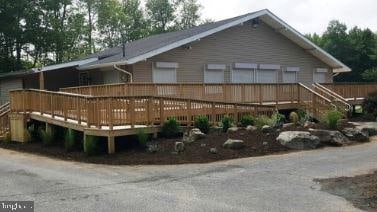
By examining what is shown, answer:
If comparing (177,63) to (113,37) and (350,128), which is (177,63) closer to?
(350,128)

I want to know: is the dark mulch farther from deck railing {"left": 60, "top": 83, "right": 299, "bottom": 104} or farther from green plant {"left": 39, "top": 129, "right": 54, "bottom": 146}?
green plant {"left": 39, "top": 129, "right": 54, "bottom": 146}

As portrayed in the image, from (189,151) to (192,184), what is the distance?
382 centimetres

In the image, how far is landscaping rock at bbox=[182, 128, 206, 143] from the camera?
14.7m

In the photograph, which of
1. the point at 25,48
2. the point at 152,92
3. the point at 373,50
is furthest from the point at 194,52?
the point at 373,50

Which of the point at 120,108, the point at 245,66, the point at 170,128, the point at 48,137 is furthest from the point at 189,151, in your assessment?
the point at 245,66

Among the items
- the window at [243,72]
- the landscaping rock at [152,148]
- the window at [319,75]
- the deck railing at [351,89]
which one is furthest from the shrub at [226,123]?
the window at [319,75]

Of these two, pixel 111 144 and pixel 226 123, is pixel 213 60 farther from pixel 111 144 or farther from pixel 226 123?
pixel 111 144

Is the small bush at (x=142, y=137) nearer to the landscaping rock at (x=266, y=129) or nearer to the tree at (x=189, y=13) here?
the landscaping rock at (x=266, y=129)

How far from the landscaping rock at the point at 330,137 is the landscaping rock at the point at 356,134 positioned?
2.16 feet

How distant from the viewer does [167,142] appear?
48.0 ft

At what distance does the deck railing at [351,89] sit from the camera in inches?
995

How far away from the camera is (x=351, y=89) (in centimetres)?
2627

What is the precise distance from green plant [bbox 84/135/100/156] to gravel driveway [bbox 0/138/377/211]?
796 mm

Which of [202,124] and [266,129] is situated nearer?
[266,129]
